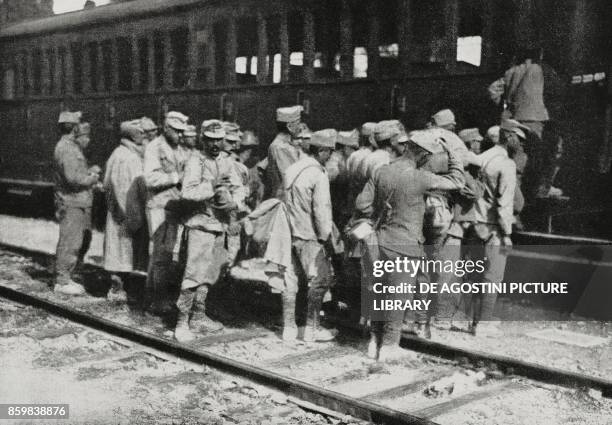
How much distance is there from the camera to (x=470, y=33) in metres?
8.03

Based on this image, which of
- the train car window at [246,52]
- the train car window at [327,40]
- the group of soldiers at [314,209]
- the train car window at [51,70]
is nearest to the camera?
the group of soldiers at [314,209]

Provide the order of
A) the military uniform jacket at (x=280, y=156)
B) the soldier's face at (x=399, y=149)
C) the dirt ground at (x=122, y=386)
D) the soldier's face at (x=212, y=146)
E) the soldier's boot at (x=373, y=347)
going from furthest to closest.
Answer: the military uniform jacket at (x=280, y=156) < the soldier's face at (x=399, y=149) < the soldier's face at (x=212, y=146) < the soldier's boot at (x=373, y=347) < the dirt ground at (x=122, y=386)

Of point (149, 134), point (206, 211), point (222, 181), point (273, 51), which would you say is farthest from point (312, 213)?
point (273, 51)

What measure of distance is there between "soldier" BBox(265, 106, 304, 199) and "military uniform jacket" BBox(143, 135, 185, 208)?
3.13 feet

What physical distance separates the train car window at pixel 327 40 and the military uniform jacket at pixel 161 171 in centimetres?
355

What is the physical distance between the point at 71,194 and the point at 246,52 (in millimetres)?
4379

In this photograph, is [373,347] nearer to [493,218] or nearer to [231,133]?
[493,218]

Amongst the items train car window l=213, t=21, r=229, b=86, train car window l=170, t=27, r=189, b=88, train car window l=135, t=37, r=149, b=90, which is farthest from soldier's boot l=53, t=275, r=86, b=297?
train car window l=135, t=37, r=149, b=90

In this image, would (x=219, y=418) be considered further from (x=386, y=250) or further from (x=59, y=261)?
(x=59, y=261)

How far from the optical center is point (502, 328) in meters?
6.88

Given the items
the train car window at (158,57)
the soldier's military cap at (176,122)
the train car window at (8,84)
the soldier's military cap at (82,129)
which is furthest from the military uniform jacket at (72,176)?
the train car window at (8,84)

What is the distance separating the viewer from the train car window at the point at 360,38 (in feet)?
30.4

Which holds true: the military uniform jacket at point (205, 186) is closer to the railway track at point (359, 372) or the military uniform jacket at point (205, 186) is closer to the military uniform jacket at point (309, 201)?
the military uniform jacket at point (309, 201)

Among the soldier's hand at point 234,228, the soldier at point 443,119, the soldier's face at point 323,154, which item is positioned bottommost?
the soldier's hand at point 234,228
